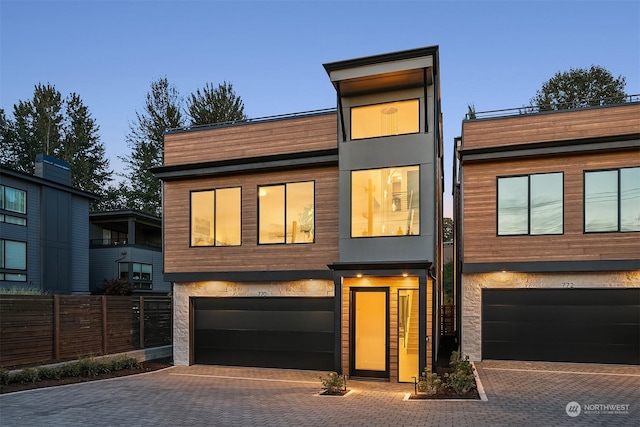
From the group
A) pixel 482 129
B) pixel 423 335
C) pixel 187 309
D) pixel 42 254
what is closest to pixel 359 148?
pixel 482 129

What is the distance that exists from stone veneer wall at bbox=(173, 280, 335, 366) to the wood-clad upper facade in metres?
4.56

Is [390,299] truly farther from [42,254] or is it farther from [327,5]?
[42,254]

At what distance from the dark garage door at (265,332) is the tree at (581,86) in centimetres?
2431

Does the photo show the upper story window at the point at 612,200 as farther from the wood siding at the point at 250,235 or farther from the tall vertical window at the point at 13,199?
the tall vertical window at the point at 13,199

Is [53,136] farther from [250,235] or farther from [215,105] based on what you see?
[250,235]

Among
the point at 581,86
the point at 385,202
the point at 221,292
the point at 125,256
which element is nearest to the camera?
the point at 385,202

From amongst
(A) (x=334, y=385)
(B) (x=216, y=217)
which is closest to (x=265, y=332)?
(B) (x=216, y=217)

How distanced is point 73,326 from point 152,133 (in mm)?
26441

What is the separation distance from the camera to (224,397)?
10359 mm

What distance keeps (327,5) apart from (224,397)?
14.5m

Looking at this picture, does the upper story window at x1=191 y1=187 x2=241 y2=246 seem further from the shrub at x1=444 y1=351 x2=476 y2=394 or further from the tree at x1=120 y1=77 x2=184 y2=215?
the tree at x1=120 y1=77 x2=184 y2=215

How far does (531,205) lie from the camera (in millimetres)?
13688

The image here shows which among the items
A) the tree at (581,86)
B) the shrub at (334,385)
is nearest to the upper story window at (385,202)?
the shrub at (334,385)

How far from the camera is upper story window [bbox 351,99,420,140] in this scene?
1303cm
